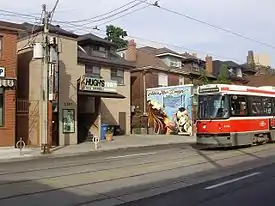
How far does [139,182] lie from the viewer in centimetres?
1191

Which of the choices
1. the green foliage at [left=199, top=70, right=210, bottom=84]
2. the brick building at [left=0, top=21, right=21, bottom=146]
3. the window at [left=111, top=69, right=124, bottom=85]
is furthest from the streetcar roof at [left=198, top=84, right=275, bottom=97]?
the green foliage at [left=199, top=70, right=210, bottom=84]

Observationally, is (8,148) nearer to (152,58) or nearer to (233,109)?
(233,109)

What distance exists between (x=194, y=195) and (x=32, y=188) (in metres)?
4.03

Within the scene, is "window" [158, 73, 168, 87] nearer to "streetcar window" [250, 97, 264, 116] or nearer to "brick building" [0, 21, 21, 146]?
"brick building" [0, 21, 21, 146]

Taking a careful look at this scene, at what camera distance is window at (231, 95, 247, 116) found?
70.0 ft

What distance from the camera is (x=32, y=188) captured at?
1096cm

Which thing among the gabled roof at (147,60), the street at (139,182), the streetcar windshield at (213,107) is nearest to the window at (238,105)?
the streetcar windshield at (213,107)

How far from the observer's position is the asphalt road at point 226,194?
9148mm

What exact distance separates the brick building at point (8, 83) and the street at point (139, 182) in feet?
37.1

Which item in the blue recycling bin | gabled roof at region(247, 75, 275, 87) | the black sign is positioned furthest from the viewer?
gabled roof at region(247, 75, 275, 87)

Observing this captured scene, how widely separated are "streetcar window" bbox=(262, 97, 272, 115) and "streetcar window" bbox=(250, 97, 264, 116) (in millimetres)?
305

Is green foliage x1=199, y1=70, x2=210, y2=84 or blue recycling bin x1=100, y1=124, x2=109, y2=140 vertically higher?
green foliage x1=199, y1=70, x2=210, y2=84

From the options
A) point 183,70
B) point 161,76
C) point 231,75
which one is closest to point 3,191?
point 161,76

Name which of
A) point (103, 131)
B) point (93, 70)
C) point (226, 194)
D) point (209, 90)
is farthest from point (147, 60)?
point (226, 194)
